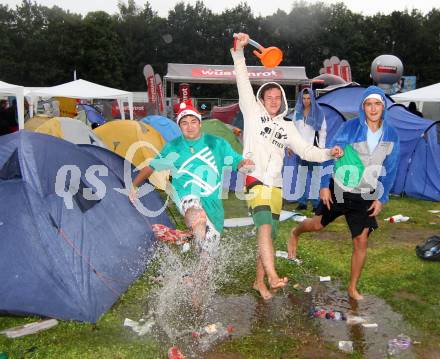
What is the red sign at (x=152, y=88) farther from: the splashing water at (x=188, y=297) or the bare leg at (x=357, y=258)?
the bare leg at (x=357, y=258)

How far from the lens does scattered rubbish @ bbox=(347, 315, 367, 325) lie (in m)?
4.11

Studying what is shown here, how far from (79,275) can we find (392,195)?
24.8ft

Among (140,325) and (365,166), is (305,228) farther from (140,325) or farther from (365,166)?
(140,325)

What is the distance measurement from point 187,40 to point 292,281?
63643mm

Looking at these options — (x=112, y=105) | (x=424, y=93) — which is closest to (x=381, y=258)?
(x=424, y=93)

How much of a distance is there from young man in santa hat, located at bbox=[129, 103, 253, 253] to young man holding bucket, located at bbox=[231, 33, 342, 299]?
0.74ft

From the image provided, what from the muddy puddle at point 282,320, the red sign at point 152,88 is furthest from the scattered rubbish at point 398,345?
the red sign at point 152,88

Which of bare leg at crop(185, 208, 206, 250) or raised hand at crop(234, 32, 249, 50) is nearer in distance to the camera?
bare leg at crop(185, 208, 206, 250)

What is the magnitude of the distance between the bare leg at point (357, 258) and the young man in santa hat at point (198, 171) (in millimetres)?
1282

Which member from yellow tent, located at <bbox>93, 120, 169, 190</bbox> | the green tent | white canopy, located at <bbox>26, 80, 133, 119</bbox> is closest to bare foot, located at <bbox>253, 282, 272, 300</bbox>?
yellow tent, located at <bbox>93, 120, 169, 190</bbox>

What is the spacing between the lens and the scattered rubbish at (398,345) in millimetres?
3599

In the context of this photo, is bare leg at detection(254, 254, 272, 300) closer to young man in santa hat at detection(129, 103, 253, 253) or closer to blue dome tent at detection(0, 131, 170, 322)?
young man in santa hat at detection(129, 103, 253, 253)

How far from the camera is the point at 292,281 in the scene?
199 inches

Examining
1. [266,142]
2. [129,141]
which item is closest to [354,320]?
[266,142]
